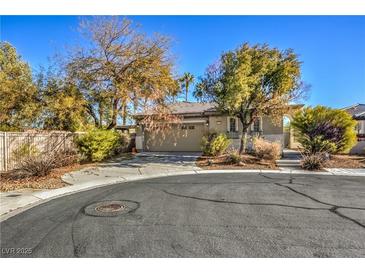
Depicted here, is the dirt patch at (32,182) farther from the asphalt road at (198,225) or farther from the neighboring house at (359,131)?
the neighboring house at (359,131)

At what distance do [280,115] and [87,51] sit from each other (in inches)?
487

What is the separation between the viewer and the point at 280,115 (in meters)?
16.0

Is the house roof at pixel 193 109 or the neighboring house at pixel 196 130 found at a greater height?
the house roof at pixel 193 109

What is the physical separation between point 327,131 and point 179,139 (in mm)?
11626

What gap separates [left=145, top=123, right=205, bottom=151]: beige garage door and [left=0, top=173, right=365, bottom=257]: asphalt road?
14.0 meters

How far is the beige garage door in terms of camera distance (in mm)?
22031

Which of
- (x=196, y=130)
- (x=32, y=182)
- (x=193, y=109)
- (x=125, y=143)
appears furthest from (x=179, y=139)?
(x=32, y=182)

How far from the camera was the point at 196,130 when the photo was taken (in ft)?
72.2

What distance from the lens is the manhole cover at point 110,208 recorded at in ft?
19.2

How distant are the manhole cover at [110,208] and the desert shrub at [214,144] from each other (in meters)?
10.2

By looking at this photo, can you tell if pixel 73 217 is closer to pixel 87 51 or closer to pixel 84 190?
pixel 84 190

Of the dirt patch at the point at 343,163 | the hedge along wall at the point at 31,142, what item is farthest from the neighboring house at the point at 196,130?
the hedge along wall at the point at 31,142

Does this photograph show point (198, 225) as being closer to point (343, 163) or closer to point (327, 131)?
point (343, 163)
